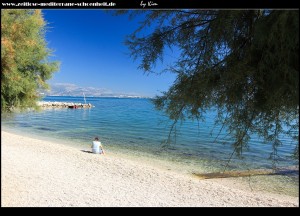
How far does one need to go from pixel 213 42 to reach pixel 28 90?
8.67ft

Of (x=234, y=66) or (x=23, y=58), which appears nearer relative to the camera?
(x=234, y=66)

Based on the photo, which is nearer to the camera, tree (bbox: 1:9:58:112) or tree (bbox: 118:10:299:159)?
tree (bbox: 118:10:299:159)

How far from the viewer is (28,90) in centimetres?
400

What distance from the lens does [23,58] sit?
3.04 meters

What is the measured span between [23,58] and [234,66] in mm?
2113

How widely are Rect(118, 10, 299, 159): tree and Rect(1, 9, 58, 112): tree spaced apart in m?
0.98

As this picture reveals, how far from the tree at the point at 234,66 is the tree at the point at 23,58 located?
3.21ft

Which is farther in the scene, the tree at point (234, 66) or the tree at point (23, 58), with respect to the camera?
the tree at point (23, 58)

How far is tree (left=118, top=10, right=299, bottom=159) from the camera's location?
1.81 meters

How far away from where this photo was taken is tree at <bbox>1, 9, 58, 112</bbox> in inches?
80.3

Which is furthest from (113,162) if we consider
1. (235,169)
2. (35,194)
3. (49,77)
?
(35,194)

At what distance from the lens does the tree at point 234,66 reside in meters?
1.81

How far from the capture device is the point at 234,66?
225 cm
